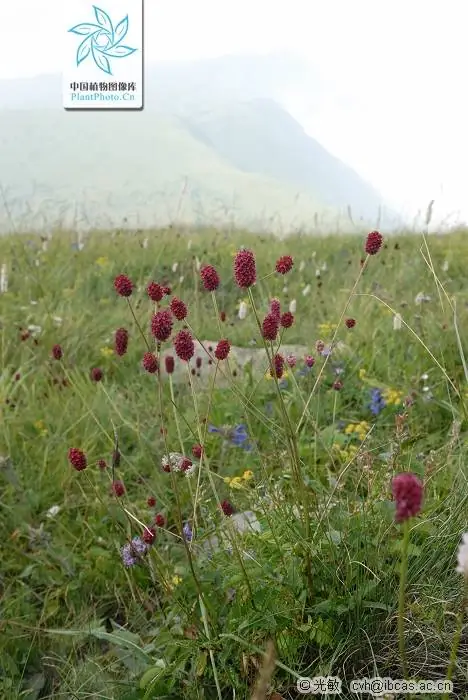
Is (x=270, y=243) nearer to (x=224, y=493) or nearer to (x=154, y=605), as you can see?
(x=224, y=493)

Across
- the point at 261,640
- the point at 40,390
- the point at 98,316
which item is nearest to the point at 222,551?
the point at 261,640

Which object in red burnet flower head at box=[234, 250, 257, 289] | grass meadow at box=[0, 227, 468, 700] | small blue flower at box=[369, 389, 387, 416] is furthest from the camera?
small blue flower at box=[369, 389, 387, 416]

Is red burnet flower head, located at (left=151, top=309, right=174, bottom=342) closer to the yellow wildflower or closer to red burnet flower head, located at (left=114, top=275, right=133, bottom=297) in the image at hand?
red burnet flower head, located at (left=114, top=275, right=133, bottom=297)

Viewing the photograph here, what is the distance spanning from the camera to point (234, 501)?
70.1 inches

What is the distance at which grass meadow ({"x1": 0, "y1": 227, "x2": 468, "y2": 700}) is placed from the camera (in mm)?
1291

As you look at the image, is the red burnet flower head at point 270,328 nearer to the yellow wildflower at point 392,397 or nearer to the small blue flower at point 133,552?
the small blue flower at point 133,552

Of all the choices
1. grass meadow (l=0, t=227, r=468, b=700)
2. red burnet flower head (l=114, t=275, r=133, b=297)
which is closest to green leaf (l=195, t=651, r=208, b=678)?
grass meadow (l=0, t=227, r=468, b=700)

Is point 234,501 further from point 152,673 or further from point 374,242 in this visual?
point 374,242

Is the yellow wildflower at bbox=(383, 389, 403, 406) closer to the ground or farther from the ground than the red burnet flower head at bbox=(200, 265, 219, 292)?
closer to the ground

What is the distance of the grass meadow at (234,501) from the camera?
1.29 meters

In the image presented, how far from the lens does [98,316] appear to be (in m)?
3.95

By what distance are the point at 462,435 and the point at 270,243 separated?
3.98m

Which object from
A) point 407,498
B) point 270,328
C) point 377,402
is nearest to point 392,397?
point 377,402

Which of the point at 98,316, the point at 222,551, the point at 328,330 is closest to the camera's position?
the point at 222,551
